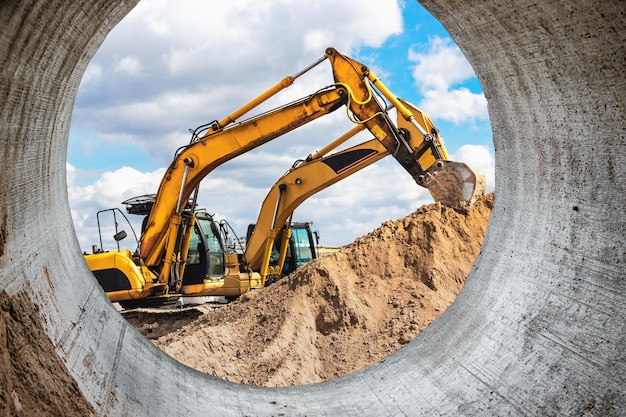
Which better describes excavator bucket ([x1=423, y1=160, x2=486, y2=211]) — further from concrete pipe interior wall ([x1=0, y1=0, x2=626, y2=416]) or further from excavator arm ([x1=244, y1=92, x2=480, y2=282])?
concrete pipe interior wall ([x1=0, y1=0, x2=626, y2=416])

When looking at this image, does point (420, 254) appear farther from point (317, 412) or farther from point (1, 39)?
point (1, 39)

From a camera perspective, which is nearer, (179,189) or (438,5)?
(438,5)

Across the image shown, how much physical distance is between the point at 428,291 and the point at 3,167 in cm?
709

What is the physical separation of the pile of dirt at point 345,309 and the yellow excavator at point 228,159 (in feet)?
2.66

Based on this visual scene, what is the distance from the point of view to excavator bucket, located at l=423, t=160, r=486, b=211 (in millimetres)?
8984

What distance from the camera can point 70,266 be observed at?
289cm

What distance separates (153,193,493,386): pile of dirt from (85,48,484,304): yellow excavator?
0.81 m

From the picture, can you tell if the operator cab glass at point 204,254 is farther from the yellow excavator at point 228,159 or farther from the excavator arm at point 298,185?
the excavator arm at point 298,185

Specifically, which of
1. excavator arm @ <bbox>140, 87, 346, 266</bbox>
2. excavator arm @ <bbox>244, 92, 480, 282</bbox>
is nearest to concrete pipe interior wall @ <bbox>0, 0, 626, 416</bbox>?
excavator arm @ <bbox>244, 92, 480, 282</bbox>

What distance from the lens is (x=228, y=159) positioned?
1043 cm

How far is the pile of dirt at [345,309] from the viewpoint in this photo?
25.3 ft

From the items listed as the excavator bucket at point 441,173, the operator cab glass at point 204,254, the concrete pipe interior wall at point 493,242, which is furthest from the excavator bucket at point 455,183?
the concrete pipe interior wall at point 493,242

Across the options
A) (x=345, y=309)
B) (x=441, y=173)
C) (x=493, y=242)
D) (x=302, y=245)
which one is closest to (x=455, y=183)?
(x=441, y=173)

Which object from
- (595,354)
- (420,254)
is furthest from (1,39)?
(420,254)
